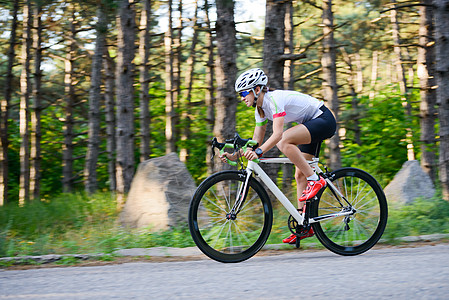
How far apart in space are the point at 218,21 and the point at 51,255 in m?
4.65

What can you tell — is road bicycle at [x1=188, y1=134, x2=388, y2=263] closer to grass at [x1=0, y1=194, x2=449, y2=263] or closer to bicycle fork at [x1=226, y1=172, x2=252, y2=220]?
bicycle fork at [x1=226, y1=172, x2=252, y2=220]

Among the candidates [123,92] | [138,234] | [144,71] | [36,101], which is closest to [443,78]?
[138,234]

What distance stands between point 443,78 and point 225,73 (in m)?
3.54

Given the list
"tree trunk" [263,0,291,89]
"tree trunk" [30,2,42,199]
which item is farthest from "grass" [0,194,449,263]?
"tree trunk" [30,2,42,199]

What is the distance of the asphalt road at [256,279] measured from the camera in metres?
3.70

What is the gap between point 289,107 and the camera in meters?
5.30

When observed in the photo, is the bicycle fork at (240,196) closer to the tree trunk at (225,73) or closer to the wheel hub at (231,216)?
the wheel hub at (231,216)

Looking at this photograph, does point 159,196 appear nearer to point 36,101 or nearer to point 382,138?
point 382,138

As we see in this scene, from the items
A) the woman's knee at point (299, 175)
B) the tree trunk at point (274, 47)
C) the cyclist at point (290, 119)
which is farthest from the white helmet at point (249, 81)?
the tree trunk at point (274, 47)

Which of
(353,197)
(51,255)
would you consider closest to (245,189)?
(353,197)

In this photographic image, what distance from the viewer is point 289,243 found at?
219 inches

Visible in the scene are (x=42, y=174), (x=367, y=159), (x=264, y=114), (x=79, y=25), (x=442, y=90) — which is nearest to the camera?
(x=264, y=114)

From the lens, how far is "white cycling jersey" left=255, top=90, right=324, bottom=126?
511 centimetres

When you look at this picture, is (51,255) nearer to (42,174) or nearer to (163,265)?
(163,265)
